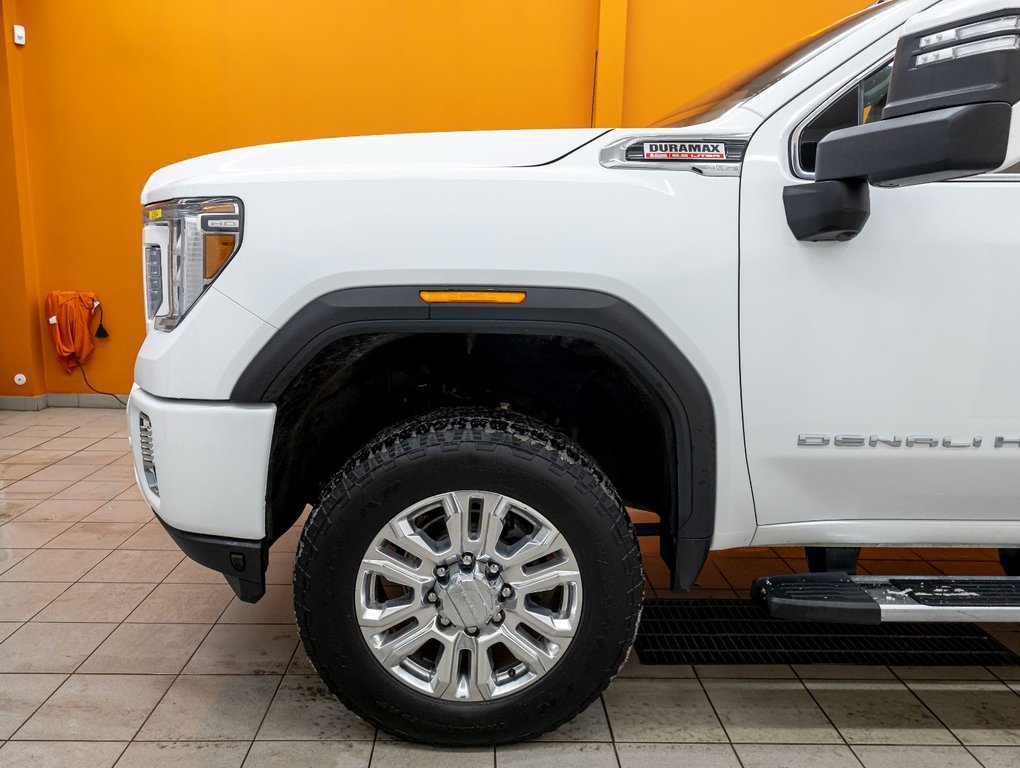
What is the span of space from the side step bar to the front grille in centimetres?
158

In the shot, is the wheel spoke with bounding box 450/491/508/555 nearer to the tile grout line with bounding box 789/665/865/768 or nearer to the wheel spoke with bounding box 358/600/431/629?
the wheel spoke with bounding box 358/600/431/629

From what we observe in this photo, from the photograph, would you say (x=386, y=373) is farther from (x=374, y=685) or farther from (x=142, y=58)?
(x=142, y=58)

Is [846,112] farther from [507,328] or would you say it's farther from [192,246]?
[192,246]

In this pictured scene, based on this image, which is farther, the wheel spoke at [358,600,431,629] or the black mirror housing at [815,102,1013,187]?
the wheel spoke at [358,600,431,629]

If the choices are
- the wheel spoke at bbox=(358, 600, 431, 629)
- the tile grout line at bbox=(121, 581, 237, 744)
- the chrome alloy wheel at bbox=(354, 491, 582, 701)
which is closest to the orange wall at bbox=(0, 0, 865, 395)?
the tile grout line at bbox=(121, 581, 237, 744)

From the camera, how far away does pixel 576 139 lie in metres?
1.77

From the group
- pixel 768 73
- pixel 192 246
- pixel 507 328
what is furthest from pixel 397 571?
pixel 768 73

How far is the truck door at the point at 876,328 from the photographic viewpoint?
167 cm

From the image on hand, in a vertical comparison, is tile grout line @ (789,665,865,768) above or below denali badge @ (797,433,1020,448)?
below

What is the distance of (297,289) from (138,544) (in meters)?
2.17

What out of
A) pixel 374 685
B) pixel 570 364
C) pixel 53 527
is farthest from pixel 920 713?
pixel 53 527

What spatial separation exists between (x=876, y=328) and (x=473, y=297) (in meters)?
0.93

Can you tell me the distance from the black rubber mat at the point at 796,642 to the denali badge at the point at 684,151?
153 cm

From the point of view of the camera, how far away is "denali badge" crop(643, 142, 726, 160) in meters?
1.68
